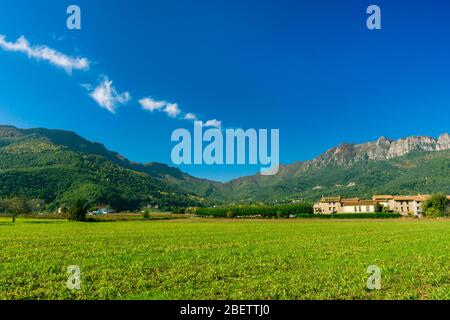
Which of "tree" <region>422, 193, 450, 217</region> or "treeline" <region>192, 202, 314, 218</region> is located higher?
"tree" <region>422, 193, 450, 217</region>

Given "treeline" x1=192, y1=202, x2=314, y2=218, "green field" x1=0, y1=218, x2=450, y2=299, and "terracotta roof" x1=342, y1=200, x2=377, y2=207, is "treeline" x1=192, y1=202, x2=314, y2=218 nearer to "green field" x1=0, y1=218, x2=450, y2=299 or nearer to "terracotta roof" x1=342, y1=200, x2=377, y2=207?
"terracotta roof" x1=342, y1=200, x2=377, y2=207

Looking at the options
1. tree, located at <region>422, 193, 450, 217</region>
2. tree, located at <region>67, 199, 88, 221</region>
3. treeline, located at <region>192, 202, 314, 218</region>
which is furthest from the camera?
treeline, located at <region>192, 202, 314, 218</region>

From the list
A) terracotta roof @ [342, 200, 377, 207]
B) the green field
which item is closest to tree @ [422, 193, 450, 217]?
terracotta roof @ [342, 200, 377, 207]

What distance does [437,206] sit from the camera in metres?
130

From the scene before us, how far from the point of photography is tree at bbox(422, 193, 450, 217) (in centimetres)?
12875

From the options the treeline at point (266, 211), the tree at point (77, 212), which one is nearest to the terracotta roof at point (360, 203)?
the treeline at point (266, 211)

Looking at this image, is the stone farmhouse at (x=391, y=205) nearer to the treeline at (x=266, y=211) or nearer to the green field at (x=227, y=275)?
the treeline at (x=266, y=211)

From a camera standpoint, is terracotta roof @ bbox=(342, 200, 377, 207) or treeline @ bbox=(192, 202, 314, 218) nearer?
treeline @ bbox=(192, 202, 314, 218)

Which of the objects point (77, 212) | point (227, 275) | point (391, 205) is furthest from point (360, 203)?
point (227, 275)

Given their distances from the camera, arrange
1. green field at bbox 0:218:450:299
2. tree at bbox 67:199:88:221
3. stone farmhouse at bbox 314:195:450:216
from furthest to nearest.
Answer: stone farmhouse at bbox 314:195:450:216, tree at bbox 67:199:88:221, green field at bbox 0:218:450:299

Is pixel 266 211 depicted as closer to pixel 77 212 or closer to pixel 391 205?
pixel 391 205

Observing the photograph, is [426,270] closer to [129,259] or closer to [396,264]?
[396,264]
